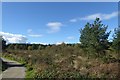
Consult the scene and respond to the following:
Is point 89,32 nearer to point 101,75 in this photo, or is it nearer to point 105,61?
point 105,61

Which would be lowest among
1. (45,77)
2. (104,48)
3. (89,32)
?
(45,77)

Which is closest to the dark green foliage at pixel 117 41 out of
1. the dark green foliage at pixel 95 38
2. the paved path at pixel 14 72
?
the dark green foliage at pixel 95 38

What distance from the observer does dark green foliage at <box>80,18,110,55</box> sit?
3020 cm

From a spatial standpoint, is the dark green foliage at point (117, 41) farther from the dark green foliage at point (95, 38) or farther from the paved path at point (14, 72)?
the paved path at point (14, 72)

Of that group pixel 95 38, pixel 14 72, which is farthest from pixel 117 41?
pixel 14 72

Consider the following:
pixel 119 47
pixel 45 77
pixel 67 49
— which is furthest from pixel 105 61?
pixel 67 49

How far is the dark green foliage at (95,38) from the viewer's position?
30203 mm

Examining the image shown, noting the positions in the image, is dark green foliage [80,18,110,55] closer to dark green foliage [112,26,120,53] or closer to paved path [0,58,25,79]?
dark green foliage [112,26,120,53]

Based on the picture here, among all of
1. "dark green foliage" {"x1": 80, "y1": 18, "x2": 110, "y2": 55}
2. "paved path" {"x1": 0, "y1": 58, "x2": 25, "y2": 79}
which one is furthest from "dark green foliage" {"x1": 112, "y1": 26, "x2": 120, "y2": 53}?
"paved path" {"x1": 0, "y1": 58, "x2": 25, "y2": 79}

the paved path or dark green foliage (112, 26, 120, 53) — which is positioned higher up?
dark green foliage (112, 26, 120, 53)

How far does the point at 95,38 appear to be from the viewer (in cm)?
3027

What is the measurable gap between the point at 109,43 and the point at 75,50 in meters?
5.38

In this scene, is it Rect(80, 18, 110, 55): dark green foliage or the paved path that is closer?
the paved path

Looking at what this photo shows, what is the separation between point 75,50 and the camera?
35.6m
